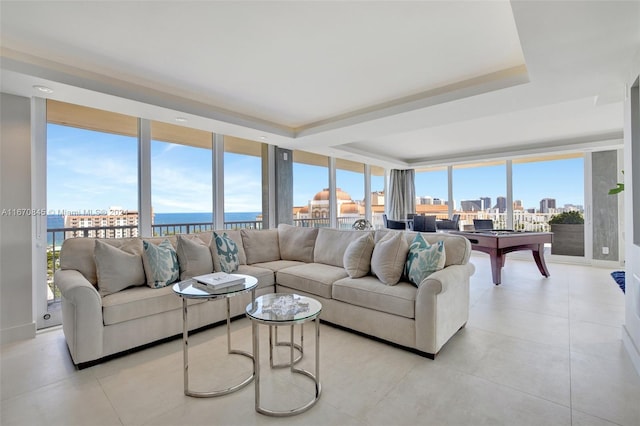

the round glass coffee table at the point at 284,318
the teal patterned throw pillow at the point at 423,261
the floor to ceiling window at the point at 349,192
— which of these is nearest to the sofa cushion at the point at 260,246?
the round glass coffee table at the point at 284,318

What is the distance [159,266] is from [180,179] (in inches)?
70.4

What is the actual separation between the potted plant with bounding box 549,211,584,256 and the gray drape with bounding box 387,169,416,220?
3214 mm

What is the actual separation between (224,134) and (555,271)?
619cm

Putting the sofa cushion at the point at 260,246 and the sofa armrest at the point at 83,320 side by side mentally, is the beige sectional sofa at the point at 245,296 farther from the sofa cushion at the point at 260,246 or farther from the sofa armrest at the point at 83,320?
the sofa cushion at the point at 260,246

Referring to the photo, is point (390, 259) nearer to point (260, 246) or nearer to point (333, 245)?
point (333, 245)

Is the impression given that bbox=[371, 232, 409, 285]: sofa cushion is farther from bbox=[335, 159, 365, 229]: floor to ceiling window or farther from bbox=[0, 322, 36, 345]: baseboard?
bbox=[335, 159, 365, 229]: floor to ceiling window

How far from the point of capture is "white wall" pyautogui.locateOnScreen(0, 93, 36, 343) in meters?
2.72

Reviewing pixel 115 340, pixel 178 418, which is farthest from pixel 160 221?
pixel 178 418

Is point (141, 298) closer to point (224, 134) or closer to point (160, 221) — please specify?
point (160, 221)

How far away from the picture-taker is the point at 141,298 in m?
2.51

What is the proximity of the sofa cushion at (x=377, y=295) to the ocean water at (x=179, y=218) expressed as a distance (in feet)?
8.51

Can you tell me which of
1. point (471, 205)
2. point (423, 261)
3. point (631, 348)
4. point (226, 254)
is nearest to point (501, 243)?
point (631, 348)

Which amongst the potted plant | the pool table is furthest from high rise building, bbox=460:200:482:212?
the pool table

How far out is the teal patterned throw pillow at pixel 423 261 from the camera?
2.55m
